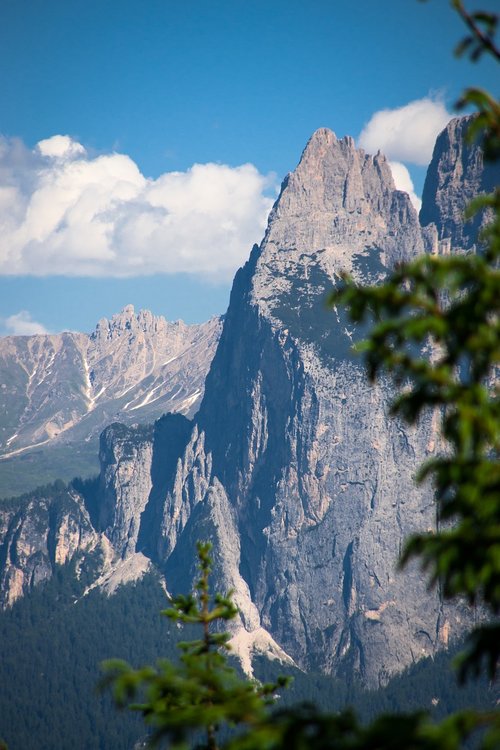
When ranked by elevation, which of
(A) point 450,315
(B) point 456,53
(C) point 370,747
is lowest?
(C) point 370,747

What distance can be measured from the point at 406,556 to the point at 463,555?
984 millimetres

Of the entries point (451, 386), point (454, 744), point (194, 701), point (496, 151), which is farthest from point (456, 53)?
point (194, 701)

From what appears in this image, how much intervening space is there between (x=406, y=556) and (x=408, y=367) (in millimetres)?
3365

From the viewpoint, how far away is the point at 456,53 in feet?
59.7

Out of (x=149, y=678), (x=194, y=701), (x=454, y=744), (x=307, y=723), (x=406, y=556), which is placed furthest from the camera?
(x=194, y=701)

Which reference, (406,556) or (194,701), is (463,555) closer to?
(406,556)

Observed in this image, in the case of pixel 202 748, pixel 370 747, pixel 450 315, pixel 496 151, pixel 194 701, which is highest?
pixel 496 151

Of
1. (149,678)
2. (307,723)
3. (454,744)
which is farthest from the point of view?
(149,678)

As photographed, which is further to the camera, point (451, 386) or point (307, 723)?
point (451, 386)

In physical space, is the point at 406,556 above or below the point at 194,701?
above

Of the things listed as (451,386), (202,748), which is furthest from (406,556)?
(202,748)

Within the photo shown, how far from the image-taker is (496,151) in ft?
60.4

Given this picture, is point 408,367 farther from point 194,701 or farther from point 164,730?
point 194,701

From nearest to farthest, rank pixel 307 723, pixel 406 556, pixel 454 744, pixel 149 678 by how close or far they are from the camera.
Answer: pixel 454 744, pixel 307 723, pixel 406 556, pixel 149 678
